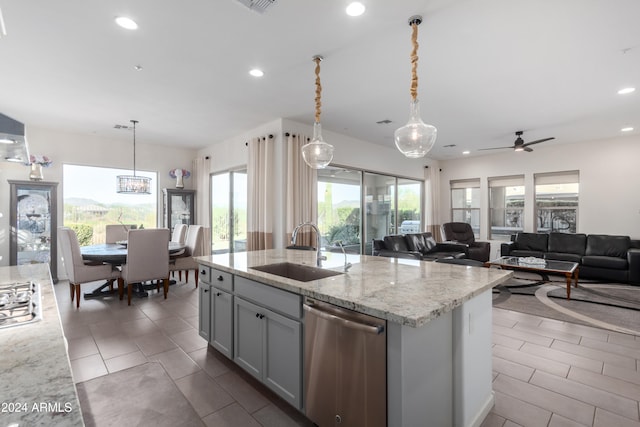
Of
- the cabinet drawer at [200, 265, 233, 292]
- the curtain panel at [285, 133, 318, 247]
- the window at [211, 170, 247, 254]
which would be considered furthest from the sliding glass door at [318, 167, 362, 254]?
the cabinet drawer at [200, 265, 233, 292]

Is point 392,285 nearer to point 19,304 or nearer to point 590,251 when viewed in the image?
point 19,304

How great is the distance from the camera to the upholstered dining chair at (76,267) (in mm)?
4051

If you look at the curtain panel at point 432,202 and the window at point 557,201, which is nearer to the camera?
the window at point 557,201

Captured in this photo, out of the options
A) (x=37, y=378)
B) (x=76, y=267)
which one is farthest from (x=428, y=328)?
(x=76, y=267)

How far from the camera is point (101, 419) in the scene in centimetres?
192

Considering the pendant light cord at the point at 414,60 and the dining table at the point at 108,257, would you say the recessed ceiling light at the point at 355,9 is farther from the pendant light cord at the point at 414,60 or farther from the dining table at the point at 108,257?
the dining table at the point at 108,257

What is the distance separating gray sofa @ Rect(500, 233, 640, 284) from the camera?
5.31 meters

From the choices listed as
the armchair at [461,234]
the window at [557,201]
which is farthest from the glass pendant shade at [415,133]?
the window at [557,201]

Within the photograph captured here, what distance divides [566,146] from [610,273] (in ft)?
9.50

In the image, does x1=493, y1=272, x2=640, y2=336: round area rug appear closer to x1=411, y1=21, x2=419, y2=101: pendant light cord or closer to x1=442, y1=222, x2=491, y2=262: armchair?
x1=442, y1=222, x2=491, y2=262: armchair

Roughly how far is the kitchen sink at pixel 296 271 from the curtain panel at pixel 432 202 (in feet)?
21.4

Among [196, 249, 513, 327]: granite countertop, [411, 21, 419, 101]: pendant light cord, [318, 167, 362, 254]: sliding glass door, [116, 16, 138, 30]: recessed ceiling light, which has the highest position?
[116, 16, 138, 30]: recessed ceiling light

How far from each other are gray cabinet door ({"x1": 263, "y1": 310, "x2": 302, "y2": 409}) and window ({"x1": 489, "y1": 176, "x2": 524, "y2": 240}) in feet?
24.9

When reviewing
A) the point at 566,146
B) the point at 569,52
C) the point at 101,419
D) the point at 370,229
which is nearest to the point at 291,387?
the point at 101,419
